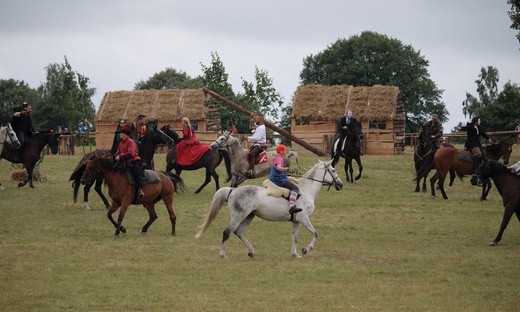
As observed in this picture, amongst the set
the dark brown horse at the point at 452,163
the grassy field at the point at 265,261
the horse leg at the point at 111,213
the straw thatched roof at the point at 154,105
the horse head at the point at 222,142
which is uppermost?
the straw thatched roof at the point at 154,105

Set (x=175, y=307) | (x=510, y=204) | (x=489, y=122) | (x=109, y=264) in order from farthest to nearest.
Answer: (x=489, y=122) → (x=510, y=204) → (x=109, y=264) → (x=175, y=307)

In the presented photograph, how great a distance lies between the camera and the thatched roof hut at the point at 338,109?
196 feet

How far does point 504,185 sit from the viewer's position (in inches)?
935

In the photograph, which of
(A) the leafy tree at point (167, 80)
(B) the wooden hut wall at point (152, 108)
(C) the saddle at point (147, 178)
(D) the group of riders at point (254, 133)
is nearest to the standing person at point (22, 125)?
(D) the group of riders at point (254, 133)

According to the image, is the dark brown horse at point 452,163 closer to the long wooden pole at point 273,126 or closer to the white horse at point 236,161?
the white horse at point 236,161

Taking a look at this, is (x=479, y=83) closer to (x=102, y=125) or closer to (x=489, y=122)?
(x=489, y=122)

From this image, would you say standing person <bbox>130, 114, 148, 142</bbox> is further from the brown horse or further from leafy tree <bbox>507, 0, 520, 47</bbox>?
leafy tree <bbox>507, 0, 520, 47</bbox>

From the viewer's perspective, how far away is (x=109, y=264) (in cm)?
2039

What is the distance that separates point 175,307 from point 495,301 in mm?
5455

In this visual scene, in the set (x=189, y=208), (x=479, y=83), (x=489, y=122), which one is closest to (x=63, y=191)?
(x=189, y=208)

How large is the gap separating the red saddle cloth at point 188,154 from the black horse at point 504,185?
1146cm

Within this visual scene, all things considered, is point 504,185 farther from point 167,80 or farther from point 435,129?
point 167,80

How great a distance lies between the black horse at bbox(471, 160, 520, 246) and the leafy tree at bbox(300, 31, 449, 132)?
73964 mm

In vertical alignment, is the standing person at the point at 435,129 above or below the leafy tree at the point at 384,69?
below
